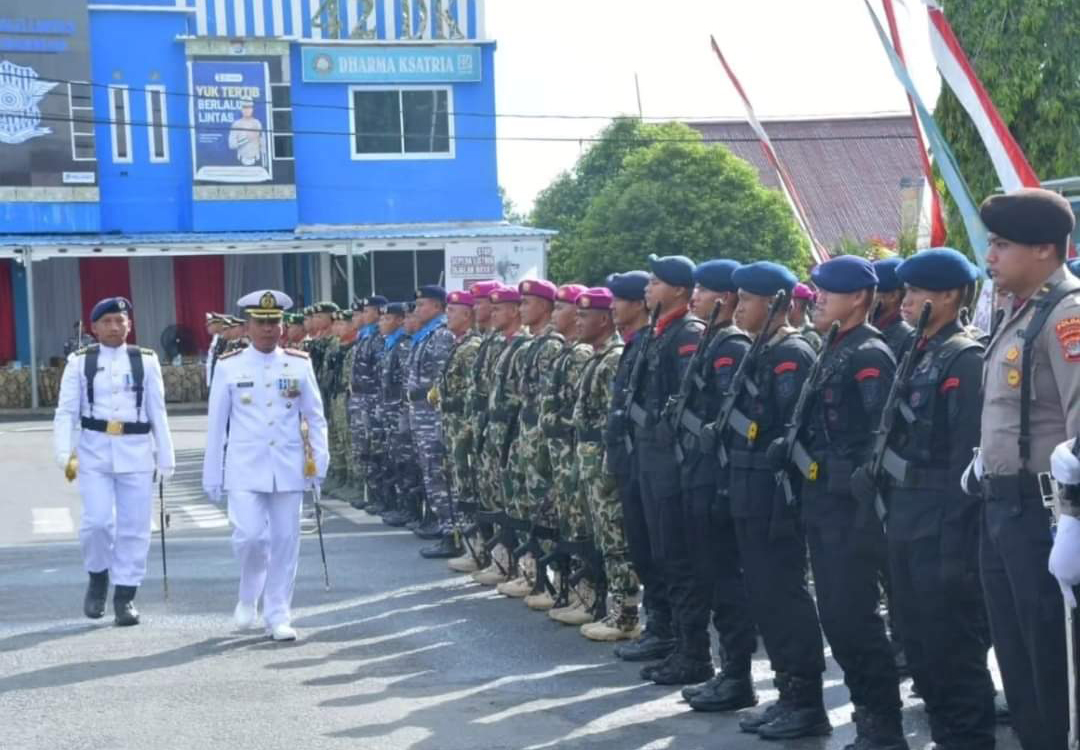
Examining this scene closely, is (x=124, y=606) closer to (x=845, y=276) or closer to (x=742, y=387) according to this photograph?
(x=742, y=387)

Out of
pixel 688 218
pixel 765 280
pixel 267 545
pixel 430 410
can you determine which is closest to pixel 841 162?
pixel 688 218

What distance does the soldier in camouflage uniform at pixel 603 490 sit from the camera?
392 inches

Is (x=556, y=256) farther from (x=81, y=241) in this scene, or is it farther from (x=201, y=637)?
(x=201, y=637)

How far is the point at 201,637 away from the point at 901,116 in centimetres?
6005

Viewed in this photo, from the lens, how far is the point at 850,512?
711 cm

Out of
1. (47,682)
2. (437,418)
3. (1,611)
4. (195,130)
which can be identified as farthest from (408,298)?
(47,682)

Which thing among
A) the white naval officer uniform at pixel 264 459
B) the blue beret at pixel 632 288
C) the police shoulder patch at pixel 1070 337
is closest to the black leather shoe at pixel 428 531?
the white naval officer uniform at pixel 264 459

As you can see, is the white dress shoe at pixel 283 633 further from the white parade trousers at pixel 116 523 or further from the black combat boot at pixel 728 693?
the black combat boot at pixel 728 693

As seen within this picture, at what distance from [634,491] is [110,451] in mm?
3716

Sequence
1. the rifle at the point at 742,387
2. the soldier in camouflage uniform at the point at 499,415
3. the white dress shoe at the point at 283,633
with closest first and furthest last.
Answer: the rifle at the point at 742,387 → the white dress shoe at the point at 283,633 → the soldier in camouflage uniform at the point at 499,415

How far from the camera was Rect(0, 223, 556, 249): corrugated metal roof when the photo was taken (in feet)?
118

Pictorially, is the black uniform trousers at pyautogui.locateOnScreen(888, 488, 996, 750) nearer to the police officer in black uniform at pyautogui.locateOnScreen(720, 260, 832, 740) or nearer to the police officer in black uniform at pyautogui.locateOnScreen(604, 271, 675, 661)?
the police officer in black uniform at pyautogui.locateOnScreen(720, 260, 832, 740)

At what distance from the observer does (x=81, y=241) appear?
118 feet

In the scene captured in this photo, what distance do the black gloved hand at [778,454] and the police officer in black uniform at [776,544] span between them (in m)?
0.25
